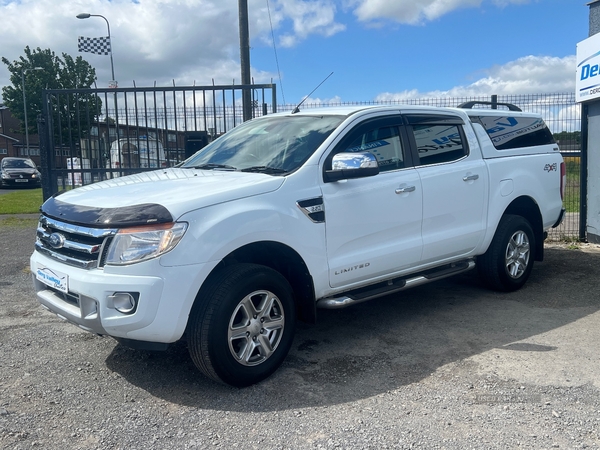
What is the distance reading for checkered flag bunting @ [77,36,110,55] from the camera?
69.3 ft

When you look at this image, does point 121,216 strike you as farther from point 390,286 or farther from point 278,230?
point 390,286

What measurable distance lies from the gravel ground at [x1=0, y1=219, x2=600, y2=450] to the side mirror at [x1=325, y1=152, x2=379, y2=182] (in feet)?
4.41

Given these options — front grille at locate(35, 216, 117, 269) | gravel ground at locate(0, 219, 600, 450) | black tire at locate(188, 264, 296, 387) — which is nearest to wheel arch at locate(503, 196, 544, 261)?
gravel ground at locate(0, 219, 600, 450)

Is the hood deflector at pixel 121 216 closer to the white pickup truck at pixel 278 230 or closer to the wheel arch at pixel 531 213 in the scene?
the white pickup truck at pixel 278 230

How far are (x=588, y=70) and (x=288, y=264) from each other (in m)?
5.94

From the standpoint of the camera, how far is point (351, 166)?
4.00 metres

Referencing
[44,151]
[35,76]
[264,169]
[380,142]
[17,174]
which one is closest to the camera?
[264,169]

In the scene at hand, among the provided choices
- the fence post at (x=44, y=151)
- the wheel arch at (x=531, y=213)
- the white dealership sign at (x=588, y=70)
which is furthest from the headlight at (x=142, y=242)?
the white dealership sign at (x=588, y=70)

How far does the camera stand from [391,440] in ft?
9.90

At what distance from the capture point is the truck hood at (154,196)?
337 cm

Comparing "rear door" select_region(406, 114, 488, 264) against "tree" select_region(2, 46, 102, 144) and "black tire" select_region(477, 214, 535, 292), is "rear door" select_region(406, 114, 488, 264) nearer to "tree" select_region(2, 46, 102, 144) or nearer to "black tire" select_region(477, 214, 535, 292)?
"black tire" select_region(477, 214, 535, 292)

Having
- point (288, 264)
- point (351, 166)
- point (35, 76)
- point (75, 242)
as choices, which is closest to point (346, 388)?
point (288, 264)

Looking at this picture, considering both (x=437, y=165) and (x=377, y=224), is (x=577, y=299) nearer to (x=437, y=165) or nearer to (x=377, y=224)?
(x=437, y=165)

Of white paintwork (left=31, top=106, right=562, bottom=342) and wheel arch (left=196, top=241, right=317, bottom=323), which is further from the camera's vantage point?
wheel arch (left=196, top=241, right=317, bottom=323)
